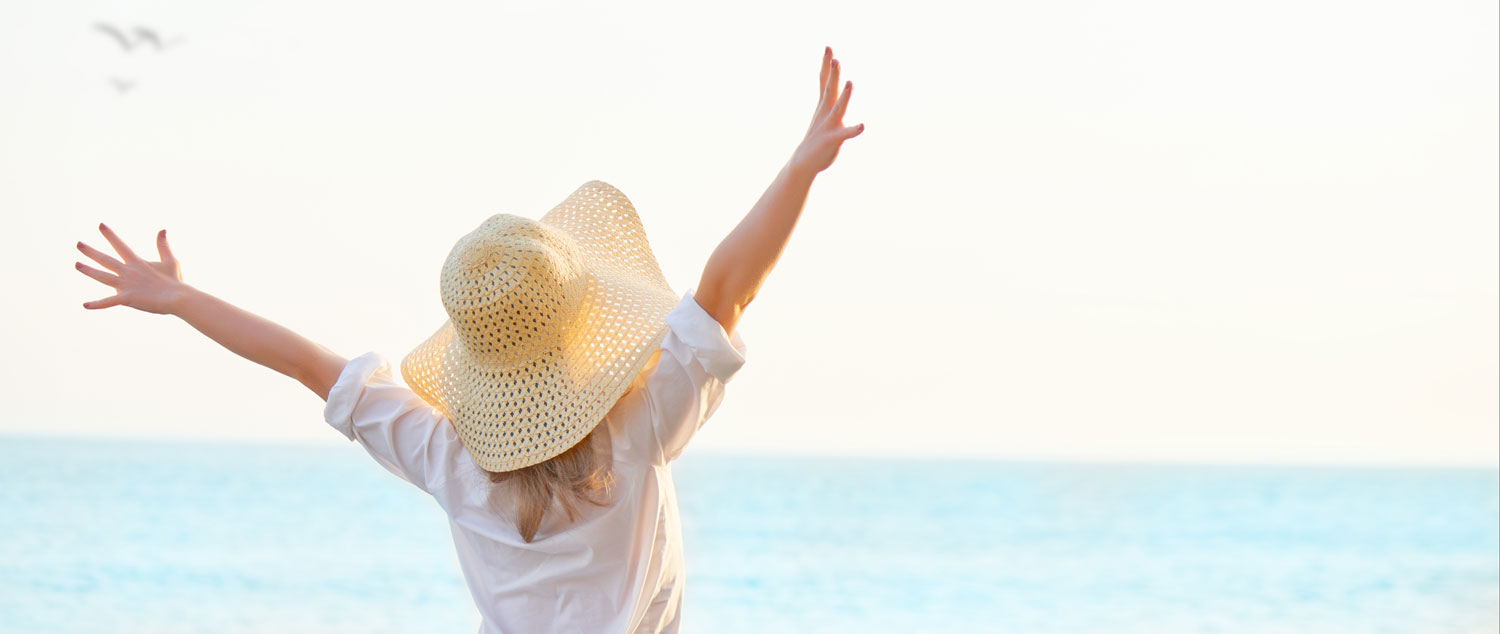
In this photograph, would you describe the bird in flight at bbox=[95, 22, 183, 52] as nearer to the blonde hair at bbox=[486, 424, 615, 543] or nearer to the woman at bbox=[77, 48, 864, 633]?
the woman at bbox=[77, 48, 864, 633]

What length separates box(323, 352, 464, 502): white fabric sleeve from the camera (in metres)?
1.61

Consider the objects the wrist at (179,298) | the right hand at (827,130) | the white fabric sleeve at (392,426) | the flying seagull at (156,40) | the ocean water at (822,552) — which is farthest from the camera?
the flying seagull at (156,40)

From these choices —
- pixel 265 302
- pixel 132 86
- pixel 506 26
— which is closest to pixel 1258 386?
pixel 506 26

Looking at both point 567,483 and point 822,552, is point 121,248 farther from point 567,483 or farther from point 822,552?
point 822,552

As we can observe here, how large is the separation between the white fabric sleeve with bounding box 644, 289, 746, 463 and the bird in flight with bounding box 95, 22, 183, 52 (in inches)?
947

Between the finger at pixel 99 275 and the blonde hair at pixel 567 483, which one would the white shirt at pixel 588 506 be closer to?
the blonde hair at pixel 567 483

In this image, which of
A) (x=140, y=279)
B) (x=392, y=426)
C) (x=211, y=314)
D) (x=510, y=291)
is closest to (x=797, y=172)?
(x=510, y=291)

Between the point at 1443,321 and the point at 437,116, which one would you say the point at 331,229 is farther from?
the point at 1443,321

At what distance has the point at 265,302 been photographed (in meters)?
22.0

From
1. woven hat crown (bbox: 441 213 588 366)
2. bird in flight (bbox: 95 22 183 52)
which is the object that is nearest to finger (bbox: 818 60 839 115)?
woven hat crown (bbox: 441 213 588 366)

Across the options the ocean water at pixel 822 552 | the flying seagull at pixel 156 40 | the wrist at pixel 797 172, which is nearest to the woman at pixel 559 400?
the wrist at pixel 797 172

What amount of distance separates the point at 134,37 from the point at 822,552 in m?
18.1

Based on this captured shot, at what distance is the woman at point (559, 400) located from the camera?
4.68 feet

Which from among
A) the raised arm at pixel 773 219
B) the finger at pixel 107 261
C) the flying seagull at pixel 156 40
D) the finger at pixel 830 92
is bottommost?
the finger at pixel 107 261
